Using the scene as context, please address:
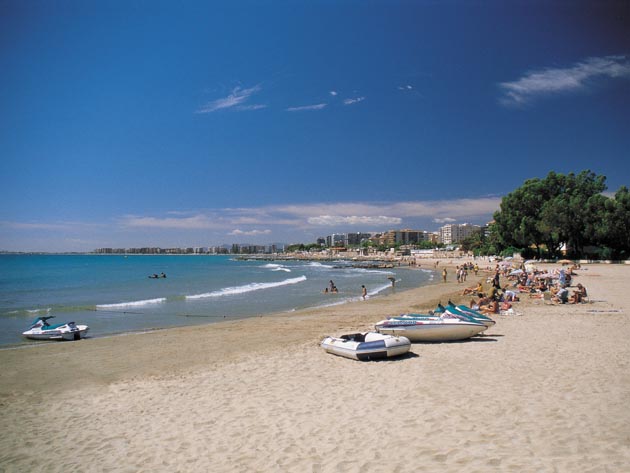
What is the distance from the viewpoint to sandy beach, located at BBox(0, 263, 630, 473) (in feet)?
15.9

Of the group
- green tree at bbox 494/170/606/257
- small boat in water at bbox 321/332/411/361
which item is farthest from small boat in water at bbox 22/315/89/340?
green tree at bbox 494/170/606/257

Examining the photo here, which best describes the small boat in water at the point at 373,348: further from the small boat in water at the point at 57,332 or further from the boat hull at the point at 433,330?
the small boat in water at the point at 57,332

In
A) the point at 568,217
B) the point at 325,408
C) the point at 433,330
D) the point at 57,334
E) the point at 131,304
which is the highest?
the point at 568,217

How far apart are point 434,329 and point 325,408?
5.46m

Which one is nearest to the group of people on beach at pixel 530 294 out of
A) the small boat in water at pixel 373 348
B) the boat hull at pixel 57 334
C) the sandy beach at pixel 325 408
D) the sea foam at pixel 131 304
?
the sandy beach at pixel 325 408

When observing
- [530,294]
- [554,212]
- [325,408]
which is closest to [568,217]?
[554,212]

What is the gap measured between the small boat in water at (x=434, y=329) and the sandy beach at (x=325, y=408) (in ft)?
1.18

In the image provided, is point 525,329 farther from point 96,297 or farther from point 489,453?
point 96,297

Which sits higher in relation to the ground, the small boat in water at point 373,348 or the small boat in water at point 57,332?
the small boat in water at point 373,348

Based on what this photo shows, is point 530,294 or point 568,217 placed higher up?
point 568,217

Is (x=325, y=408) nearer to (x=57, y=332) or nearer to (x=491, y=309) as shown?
(x=491, y=309)

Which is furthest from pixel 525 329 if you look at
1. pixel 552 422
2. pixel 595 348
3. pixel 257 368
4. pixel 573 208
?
pixel 573 208

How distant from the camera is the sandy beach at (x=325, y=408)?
15.9ft

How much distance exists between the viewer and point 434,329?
1098 cm
